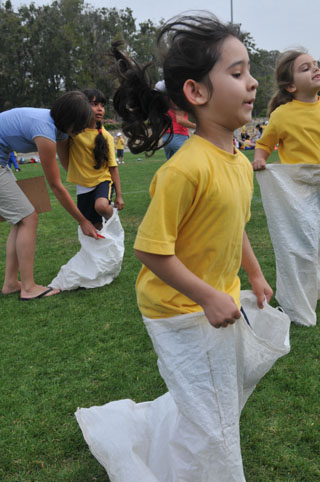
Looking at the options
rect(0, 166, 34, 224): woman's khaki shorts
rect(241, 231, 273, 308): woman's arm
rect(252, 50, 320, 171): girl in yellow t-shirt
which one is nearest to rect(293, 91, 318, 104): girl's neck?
rect(252, 50, 320, 171): girl in yellow t-shirt

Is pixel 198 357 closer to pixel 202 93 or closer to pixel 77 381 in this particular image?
pixel 202 93

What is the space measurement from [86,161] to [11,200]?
78 centimetres

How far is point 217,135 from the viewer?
1518mm

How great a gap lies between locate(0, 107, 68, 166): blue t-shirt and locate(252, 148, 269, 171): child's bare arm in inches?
63.8

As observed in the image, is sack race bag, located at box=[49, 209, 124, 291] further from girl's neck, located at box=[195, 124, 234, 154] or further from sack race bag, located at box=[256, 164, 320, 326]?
girl's neck, located at box=[195, 124, 234, 154]

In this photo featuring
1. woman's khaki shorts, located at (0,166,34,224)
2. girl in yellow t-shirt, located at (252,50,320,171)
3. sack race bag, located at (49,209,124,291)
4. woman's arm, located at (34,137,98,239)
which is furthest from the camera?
sack race bag, located at (49,209,124,291)

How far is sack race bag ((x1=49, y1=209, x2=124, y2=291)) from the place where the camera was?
4.27 meters

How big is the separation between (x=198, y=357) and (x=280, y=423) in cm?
98

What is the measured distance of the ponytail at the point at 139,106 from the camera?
1662mm

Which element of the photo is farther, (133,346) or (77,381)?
(133,346)

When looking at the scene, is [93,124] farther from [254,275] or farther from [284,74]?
[254,275]

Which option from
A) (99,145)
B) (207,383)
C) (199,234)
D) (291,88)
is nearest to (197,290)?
(199,234)

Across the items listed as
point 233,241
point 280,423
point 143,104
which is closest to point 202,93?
point 143,104

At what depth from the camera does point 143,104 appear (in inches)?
65.9
